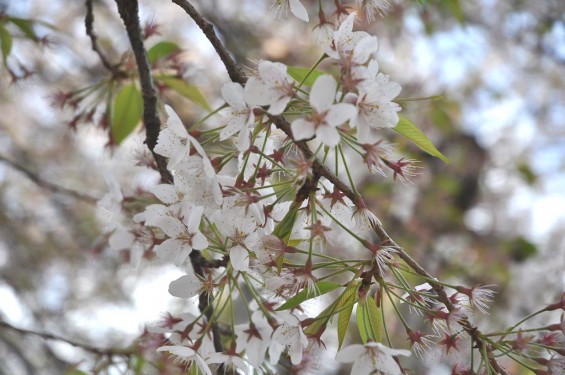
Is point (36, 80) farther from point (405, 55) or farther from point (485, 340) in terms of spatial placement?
point (405, 55)

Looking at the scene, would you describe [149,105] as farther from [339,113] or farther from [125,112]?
[339,113]

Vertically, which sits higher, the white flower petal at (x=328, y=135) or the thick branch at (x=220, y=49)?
the thick branch at (x=220, y=49)

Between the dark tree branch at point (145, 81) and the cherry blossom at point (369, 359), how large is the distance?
46 centimetres

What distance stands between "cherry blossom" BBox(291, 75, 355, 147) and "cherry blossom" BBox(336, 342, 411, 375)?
283 millimetres

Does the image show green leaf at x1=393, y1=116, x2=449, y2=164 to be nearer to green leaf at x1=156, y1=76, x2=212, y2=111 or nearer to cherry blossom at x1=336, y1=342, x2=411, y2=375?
cherry blossom at x1=336, y1=342, x2=411, y2=375

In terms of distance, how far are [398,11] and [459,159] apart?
9.53 feet

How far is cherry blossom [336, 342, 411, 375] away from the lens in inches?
36.5

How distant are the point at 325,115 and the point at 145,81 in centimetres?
52

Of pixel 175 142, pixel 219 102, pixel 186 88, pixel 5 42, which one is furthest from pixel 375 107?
pixel 219 102

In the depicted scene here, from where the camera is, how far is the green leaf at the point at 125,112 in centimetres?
157

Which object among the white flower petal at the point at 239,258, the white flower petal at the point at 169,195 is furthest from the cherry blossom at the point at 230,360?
the white flower petal at the point at 169,195

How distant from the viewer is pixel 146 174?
1436mm

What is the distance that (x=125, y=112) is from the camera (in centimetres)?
158

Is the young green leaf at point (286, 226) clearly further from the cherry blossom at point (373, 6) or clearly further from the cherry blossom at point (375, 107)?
the cherry blossom at point (373, 6)
